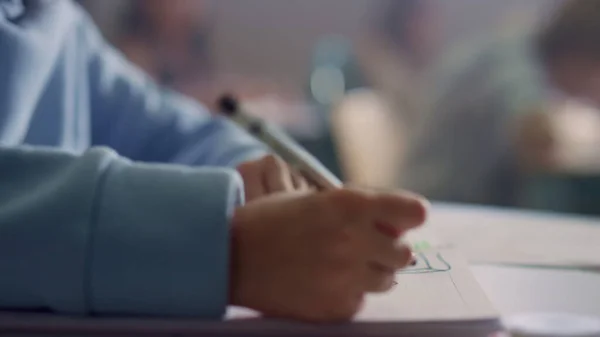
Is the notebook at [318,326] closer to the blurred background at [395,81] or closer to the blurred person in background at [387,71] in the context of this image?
the blurred background at [395,81]

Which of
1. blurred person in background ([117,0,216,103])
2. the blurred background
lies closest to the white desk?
the blurred background

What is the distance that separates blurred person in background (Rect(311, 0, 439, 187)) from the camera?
4.76 feet

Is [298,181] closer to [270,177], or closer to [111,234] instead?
[270,177]

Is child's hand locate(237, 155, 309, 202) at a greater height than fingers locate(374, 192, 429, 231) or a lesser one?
greater

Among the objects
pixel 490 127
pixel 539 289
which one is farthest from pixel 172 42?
pixel 539 289

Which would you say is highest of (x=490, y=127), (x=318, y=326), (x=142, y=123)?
(x=490, y=127)

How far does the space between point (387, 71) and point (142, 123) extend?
3.46ft

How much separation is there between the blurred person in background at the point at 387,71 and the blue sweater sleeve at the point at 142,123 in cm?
86

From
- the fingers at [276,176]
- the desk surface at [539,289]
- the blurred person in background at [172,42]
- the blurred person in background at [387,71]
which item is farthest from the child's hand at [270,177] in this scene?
the blurred person in background at [172,42]

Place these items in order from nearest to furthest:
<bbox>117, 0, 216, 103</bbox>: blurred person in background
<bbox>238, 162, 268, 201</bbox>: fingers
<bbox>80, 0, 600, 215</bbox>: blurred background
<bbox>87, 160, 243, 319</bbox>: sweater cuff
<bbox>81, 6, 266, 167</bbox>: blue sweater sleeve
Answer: <bbox>87, 160, 243, 319</bbox>: sweater cuff → <bbox>238, 162, 268, 201</bbox>: fingers → <bbox>81, 6, 266, 167</bbox>: blue sweater sleeve → <bbox>80, 0, 600, 215</bbox>: blurred background → <bbox>117, 0, 216, 103</bbox>: blurred person in background

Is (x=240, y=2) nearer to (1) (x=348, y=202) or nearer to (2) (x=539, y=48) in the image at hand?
(2) (x=539, y=48)

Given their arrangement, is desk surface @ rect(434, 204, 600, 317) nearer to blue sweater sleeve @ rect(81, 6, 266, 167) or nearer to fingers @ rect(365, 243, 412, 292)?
fingers @ rect(365, 243, 412, 292)

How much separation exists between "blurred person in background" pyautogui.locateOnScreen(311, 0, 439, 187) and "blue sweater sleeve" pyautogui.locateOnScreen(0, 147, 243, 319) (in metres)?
1.16

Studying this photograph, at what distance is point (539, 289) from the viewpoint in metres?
0.38
